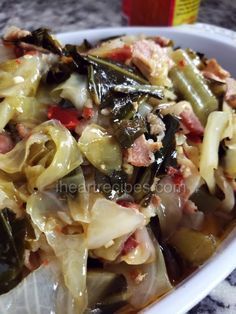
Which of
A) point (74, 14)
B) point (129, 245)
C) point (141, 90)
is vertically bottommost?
point (74, 14)

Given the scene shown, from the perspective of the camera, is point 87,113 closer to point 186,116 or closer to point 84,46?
point 186,116

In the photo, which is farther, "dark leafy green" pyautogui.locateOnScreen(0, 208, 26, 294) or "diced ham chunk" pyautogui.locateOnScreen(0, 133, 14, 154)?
"diced ham chunk" pyautogui.locateOnScreen(0, 133, 14, 154)

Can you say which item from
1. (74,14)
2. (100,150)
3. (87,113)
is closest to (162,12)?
(74,14)

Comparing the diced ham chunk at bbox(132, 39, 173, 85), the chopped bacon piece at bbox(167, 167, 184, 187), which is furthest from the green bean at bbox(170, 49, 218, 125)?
the chopped bacon piece at bbox(167, 167, 184, 187)

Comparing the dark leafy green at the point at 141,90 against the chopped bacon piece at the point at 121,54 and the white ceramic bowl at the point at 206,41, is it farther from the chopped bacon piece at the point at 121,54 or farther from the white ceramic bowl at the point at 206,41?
the white ceramic bowl at the point at 206,41

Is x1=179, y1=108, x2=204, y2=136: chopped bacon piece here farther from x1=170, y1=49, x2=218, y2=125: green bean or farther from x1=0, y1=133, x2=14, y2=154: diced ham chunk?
x1=0, y1=133, x2=14, y2=154: diced ham chunk

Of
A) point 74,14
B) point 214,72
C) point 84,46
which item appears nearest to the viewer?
point 214,72
